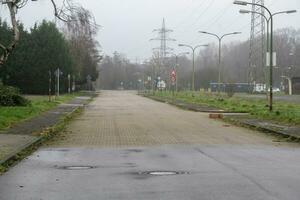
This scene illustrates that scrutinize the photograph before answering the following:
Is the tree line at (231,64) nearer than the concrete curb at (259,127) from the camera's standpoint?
No

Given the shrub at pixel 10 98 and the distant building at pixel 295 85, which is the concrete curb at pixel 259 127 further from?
the distant building at pixel 295 85

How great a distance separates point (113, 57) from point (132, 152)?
18324cm

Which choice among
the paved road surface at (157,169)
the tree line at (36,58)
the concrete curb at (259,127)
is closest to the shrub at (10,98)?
the concrete curb at (259,127)

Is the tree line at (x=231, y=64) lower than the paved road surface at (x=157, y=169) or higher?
higher

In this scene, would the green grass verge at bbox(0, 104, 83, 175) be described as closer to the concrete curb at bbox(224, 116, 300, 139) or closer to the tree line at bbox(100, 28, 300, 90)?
the concrete curb at bbox(224, 116, 300, 139)

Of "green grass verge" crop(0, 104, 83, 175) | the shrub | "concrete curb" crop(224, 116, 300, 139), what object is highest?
the shrub

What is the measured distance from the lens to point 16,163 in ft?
46.2

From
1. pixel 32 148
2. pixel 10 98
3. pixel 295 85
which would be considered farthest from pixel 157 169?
pixel 295 85

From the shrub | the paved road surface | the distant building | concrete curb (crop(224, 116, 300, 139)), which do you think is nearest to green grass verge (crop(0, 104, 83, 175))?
Result: the paved road surface

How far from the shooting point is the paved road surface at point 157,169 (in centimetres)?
976

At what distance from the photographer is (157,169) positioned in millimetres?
12812

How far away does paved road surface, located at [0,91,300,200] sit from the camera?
32.0 feet

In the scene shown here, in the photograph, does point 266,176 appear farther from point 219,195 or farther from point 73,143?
point 73,143

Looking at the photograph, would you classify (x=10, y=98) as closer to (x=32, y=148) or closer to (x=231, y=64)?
(x=32, y=148)
